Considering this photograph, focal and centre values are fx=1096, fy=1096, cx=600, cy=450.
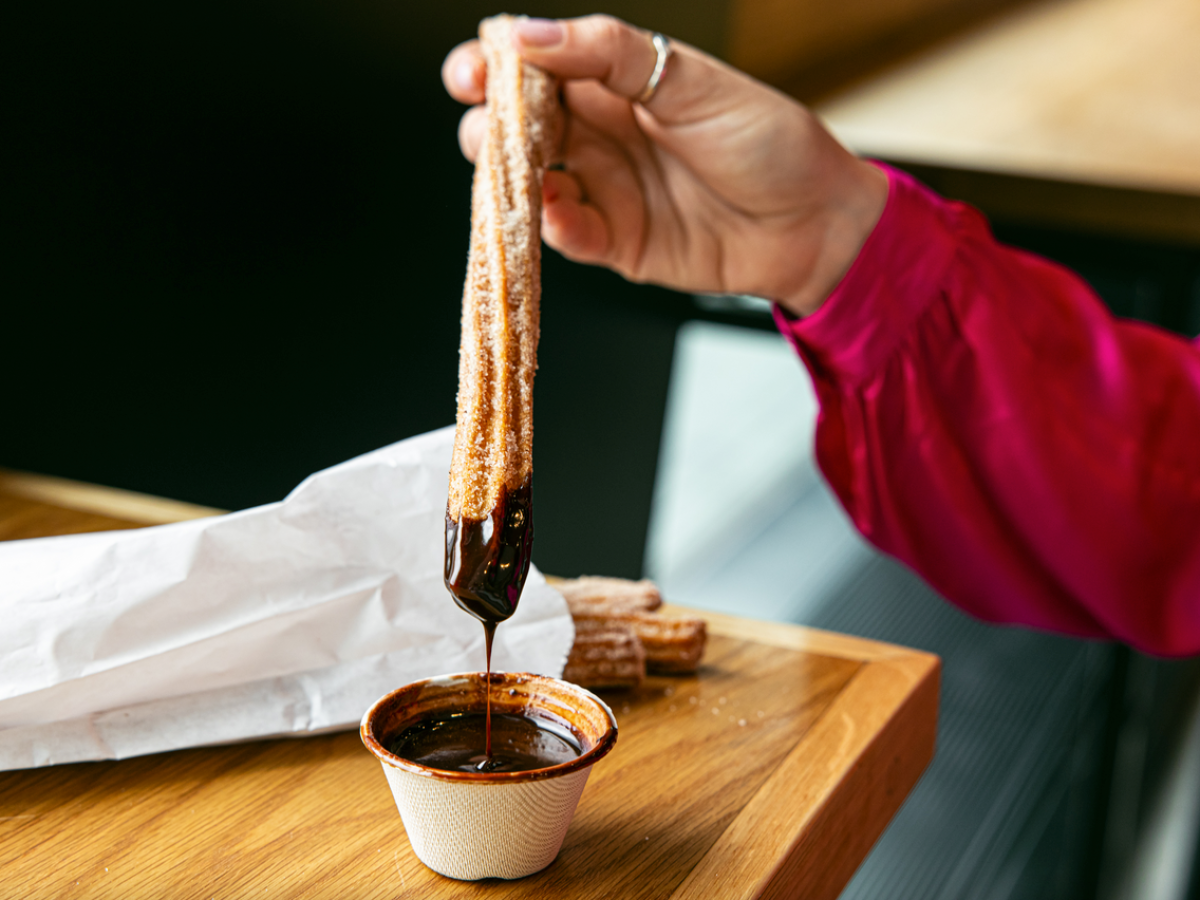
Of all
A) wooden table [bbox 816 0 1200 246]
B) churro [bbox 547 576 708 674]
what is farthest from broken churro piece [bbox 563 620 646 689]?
wooden table [bbox 816 0 1200 246]

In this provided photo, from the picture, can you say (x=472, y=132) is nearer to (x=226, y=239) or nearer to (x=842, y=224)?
(x=226, y=239)

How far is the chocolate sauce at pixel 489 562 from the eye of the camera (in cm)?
53

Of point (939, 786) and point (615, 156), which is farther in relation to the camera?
point (939, 786)

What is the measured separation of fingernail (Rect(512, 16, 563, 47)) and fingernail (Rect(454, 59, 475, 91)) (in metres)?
0.08

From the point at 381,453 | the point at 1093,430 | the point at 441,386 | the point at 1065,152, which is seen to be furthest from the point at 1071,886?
the point at 381,453

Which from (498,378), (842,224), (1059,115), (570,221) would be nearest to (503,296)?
(498,378)

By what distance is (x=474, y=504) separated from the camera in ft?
1.76

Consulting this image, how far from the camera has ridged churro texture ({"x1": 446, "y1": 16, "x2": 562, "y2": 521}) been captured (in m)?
0.55

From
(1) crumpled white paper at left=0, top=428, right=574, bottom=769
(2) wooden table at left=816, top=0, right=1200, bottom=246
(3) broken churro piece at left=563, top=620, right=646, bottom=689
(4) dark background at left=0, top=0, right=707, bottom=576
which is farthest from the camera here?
(2) wooden table at left=816, top=0, right=1200, bottom=246

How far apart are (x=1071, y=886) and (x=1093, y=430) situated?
36.0 inches

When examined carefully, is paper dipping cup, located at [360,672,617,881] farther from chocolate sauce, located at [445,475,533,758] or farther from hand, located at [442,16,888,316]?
hand, located at [442,16,888,316]

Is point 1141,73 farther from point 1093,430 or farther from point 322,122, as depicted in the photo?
point 322,122

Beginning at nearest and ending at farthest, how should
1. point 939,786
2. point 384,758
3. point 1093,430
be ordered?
point 384,758 < point 1093,430 < point 939,786

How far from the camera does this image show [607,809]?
58 centimetres
